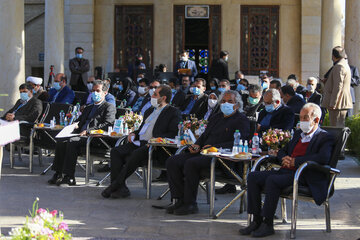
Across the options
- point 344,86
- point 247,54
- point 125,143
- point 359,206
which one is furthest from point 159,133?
point 247,54

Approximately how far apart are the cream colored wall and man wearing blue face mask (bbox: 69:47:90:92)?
10.2 feet

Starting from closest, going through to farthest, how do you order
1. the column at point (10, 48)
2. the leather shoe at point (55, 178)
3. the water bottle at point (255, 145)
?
the water bottle at point (255, 145) → the leather shoe at point (55, 178) → the column at point (10, 48)

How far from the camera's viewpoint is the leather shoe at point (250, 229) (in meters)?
7.77

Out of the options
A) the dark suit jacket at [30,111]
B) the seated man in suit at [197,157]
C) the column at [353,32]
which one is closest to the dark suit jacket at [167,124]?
the seated man in suit at [197,157]

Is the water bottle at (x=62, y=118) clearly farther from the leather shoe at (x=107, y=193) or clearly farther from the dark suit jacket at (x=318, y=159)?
the dark suit jacket at (x=318, y=159)

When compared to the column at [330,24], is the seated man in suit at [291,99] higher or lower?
lower

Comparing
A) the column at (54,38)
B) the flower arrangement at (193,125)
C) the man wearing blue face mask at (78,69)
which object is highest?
the column at (54,38)

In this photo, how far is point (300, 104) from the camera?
12.7 metres

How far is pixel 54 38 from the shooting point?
20.8 m

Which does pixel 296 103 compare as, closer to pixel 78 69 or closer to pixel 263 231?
pixel 263 231

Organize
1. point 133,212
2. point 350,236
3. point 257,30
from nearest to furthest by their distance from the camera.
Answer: point 350,236 → point 133,212 → point 257,30

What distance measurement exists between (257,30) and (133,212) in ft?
51.6

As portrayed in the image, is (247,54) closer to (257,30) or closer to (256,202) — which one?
(257,30)

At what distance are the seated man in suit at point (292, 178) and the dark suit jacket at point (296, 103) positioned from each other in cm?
447
